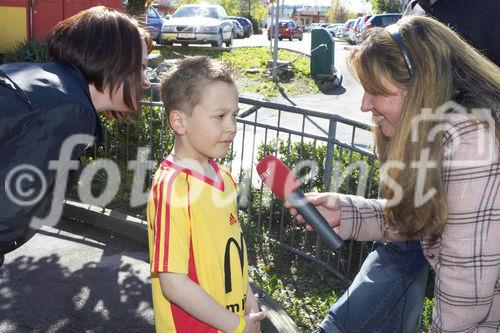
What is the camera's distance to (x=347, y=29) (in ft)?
159

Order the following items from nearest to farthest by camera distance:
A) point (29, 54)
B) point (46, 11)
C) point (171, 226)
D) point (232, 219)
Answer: point (171, 226)
point (232, 219)
point (29, 54)
point (46, 11)

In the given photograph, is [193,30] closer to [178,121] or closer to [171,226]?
[178,121]

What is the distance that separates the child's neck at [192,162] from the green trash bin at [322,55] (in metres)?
15.8

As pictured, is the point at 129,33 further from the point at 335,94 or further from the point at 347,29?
the point at 347,29

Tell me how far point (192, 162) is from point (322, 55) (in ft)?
54.4

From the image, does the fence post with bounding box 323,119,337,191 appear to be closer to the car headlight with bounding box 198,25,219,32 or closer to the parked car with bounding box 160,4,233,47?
the parked car with bounding box 160,4,233,47

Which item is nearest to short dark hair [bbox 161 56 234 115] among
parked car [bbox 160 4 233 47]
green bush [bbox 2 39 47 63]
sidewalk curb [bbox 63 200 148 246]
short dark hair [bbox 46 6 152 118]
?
short dark hair [bbox 46 6 152 118]

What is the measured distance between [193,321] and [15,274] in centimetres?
286

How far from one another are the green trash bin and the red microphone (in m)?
15.8

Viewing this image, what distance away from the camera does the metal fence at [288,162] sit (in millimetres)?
4285

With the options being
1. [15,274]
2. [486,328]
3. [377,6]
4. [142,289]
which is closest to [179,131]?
[486,328]

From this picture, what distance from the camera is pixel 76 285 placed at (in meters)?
4.37

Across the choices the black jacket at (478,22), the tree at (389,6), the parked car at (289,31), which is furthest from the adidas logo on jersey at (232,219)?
the tree at (389,6)

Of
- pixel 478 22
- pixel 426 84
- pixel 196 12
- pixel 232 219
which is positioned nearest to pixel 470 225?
pixel 426 84
